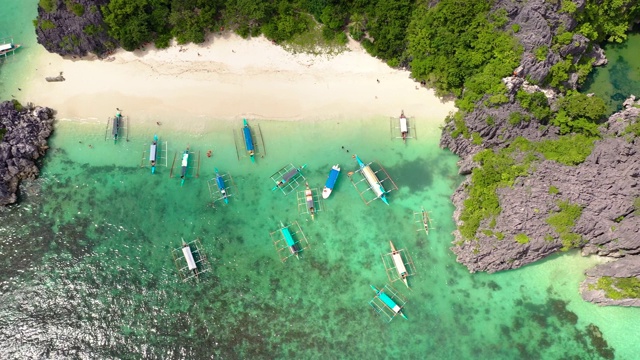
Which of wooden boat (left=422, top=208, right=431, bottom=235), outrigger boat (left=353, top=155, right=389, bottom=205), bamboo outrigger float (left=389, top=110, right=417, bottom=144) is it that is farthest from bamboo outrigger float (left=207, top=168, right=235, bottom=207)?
wooden boat (left=422, top=208, right=431, bottom=235)

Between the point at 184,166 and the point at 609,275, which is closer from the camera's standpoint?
the point at 609,275

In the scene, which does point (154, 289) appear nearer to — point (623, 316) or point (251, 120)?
point (251, 120)

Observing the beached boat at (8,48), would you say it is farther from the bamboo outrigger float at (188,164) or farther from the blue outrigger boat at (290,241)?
the blue outrigger boat at (290,241)

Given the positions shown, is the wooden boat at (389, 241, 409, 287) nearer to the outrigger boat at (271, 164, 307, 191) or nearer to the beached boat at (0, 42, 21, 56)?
the outrigger boat at (271, 164, 307, 191)

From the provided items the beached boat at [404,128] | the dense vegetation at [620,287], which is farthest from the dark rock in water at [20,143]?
the dense vegetation at [620,287]

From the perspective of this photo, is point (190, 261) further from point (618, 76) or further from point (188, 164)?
point (618, 76)

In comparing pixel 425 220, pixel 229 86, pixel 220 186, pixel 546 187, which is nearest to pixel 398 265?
pixel 425 220

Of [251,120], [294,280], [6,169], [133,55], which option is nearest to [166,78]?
[133,55]
